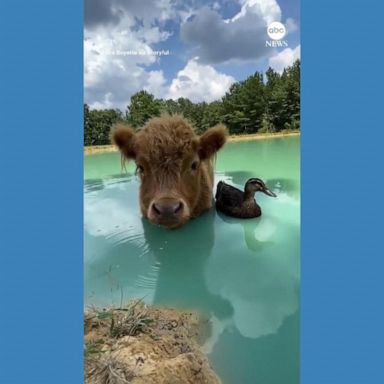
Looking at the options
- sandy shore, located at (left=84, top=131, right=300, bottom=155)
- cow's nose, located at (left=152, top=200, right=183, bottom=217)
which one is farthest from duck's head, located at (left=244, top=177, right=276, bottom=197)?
cow's nose, located at (left=152, top=200, right=183, bottom=217)

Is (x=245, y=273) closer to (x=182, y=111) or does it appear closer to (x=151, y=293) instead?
(x=151, y=293)

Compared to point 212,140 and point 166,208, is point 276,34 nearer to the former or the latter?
point 212,140

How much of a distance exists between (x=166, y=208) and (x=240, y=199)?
2.41 feet

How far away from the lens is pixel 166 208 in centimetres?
308

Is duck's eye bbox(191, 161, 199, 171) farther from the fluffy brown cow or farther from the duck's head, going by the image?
the duck's head

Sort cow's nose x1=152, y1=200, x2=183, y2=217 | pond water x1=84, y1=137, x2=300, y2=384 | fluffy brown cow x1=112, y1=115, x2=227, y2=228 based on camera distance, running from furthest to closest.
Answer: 1. fluffy brown cow x1=112, y1=115, x2=227, y2=228
2. cow's nose x1=152, y1=200, x2=183, y2=217
3. pond water x1=84, y1=137, x2=300, y2=384

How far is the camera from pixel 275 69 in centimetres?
314

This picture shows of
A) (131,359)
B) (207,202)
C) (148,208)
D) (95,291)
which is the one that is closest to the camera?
(131,359)

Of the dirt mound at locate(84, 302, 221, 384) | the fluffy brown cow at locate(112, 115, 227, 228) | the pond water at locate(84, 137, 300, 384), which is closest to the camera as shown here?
the dirt mound at locate(84, 302, 221, 384)

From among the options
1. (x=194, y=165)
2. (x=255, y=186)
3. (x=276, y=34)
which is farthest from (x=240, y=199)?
(x=276, y=34)

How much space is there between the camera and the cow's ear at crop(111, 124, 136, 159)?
135 inches

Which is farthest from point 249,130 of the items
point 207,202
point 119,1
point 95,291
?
point 95,291

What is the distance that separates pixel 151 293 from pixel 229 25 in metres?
2.02

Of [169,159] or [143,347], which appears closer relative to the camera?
[143,347]
